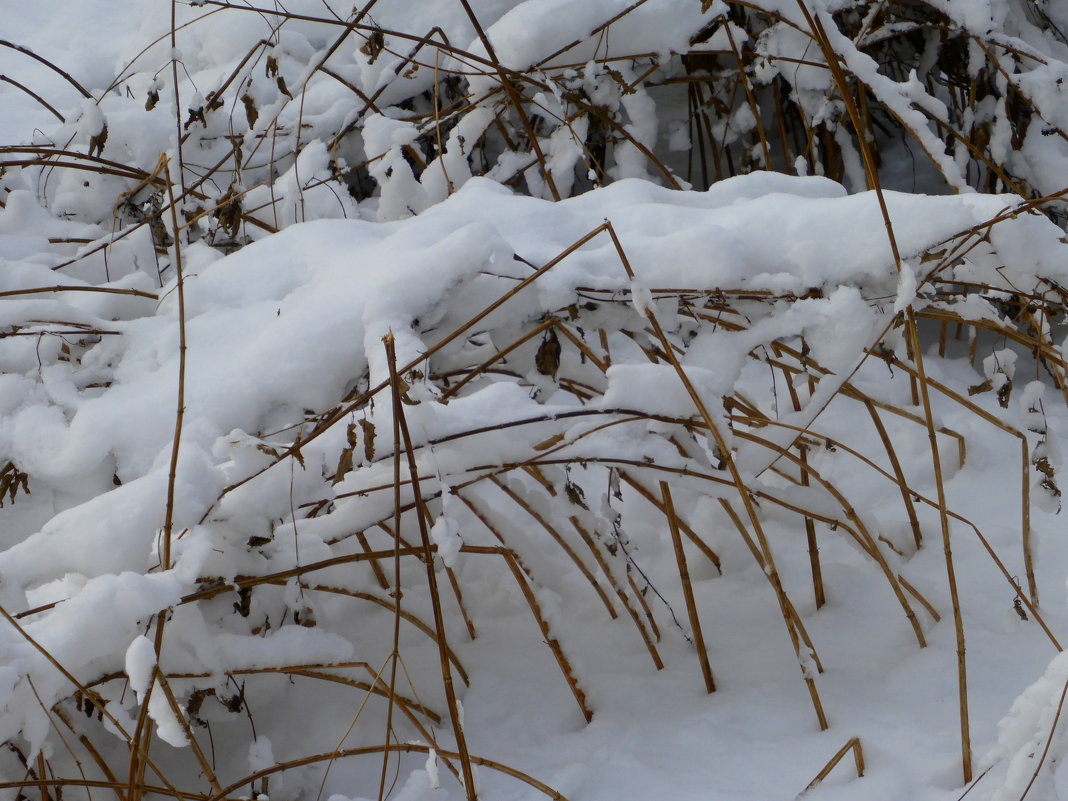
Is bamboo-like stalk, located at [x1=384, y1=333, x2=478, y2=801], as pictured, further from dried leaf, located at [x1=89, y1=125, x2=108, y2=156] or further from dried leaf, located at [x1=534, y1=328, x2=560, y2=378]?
dried leaf, located at [x1=89, y1=125, x2=108, y2=156]

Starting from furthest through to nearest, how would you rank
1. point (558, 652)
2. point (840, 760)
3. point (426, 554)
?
point (558, 652) < point (840, 760) < point (426, 554)

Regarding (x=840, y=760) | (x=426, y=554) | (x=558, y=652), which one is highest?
(x=426, y=554)

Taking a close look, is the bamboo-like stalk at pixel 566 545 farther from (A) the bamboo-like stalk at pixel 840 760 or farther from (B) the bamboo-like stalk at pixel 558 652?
(A) the bamboo-like stalk at pixel 840 760

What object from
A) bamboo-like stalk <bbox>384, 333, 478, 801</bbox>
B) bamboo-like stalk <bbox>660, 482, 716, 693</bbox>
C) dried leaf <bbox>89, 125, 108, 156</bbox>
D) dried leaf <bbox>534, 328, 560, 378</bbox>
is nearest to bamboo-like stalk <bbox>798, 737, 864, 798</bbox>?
bamboo-like stalk <bbox>660, 482, 716, 693</bbox>

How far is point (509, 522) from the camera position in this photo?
1.22m

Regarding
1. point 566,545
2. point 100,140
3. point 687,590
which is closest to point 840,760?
point 687,590

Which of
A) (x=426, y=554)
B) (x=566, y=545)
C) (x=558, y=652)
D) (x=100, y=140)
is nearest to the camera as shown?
(x=426, y=554)

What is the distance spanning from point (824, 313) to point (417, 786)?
63 centimetres

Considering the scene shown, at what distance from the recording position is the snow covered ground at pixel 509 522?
0.90m

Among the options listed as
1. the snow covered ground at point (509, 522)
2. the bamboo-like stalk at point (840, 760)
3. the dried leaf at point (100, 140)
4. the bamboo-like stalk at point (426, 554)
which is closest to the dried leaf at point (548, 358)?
the snow covered ground at point (509, 522)

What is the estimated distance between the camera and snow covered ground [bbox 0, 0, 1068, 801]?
903 millimetres

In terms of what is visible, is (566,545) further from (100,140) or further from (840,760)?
(100,140)

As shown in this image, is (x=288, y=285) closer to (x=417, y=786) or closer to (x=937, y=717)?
(x=417, y=786)

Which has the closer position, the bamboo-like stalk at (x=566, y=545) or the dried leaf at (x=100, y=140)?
the bamboo-like stalk at (x=566, y=545)
